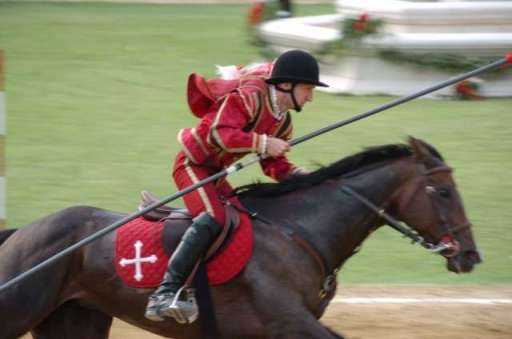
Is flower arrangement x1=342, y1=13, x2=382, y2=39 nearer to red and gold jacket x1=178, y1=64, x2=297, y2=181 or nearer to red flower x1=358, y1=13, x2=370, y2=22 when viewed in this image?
red flower x1=358, y1=13, x2=370, y2=22

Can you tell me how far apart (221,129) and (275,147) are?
0.28 m

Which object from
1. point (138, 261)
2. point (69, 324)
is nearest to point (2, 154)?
point (69, 324)

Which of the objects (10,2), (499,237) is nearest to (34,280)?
(499,237)

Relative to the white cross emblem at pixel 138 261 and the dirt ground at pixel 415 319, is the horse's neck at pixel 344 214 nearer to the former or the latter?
the white cross emblem at pixel 138 261

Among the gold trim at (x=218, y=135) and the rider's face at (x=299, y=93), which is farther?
the rider's face at (x=299, y=93)

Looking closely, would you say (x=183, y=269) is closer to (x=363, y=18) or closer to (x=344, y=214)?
(x=344, y=214)

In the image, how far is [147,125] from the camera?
13688 mm

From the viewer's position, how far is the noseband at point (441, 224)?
18.4ft

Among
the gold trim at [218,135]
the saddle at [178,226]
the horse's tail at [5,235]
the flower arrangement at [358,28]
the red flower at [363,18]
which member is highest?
the gold trim at [218,135]

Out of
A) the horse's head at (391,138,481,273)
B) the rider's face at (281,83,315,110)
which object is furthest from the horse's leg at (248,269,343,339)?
the rider's face at (281,83,315,110)

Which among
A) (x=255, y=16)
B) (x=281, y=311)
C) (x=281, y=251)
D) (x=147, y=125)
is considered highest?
(x=281, y=251)

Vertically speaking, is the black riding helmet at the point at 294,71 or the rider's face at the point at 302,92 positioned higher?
the black riding helmet at the point at 294,71

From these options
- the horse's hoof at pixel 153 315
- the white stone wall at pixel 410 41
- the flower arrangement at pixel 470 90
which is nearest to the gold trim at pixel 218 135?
the horse's hoof at pixel 153 315

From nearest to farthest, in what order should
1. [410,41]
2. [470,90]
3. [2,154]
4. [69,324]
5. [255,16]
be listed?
[69,324]
[2,154]
[410,41]
[470,90]
[255,16]
